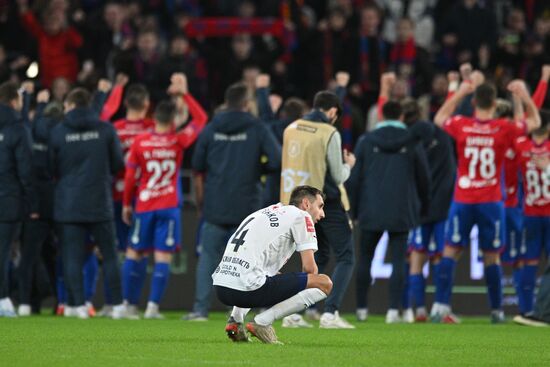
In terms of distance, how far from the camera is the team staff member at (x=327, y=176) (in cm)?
1345

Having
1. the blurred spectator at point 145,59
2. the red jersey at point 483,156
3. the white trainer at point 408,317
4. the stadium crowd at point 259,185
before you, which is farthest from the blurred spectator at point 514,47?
the white trainer at point 408,317

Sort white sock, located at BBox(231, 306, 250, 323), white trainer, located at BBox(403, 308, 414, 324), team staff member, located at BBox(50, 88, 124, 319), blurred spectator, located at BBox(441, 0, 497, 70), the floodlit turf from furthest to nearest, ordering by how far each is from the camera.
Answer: blurred spectator, located at BBox(441, 0, 497, 70), white trainer, located at BBox(403, 308, 414, 324), team staff member, located at BBox(50, 88, 124, 319), white sock, located at BBox(231, 306, 250, 323), the floodlit turf

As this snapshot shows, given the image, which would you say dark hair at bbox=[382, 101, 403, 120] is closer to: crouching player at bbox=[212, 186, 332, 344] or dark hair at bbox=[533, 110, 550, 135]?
dark hair at bbox=[533, 110, 550, 135]

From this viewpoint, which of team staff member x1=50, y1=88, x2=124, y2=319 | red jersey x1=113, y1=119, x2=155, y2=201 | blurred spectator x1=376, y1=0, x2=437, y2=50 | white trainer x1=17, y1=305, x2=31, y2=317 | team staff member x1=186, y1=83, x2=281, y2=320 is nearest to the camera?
team staff member x1=186, y1=83, x2=281, y2=320

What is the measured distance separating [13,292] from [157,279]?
2640 mm

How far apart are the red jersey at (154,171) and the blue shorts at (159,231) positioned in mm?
85

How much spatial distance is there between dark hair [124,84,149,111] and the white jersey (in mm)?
5684

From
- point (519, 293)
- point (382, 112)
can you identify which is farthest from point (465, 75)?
point (519, 293)


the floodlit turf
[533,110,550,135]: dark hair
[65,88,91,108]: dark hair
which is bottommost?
the floodlit turf

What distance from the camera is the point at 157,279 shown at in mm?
15664

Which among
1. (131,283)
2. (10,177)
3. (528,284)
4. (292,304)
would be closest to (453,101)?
(528,284)

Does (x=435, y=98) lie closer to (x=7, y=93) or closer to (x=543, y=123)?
(x=543, y=123)

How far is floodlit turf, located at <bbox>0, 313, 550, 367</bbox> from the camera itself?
9375 millimetres

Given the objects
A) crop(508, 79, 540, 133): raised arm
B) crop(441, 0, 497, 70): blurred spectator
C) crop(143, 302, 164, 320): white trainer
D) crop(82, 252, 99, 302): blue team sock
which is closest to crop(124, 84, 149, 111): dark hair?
crop(82, 252, 99, 302): blue team sock
